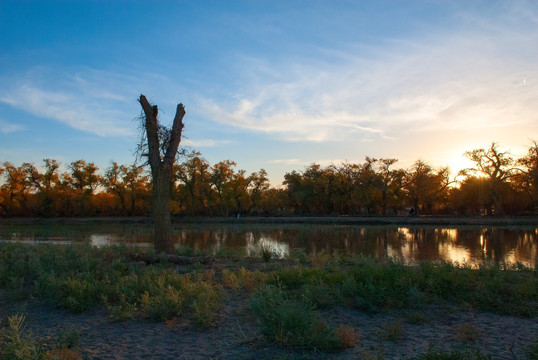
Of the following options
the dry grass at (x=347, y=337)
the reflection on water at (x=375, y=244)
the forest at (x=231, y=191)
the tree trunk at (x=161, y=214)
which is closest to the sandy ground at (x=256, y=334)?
the dry grass at (x=347, y=337)

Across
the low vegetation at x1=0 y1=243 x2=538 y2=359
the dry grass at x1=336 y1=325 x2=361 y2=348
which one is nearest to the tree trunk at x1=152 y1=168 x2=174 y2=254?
the low vegetation at x1=0 y1=243 x2=538 y2=359

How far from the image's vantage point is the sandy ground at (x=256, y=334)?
536 cm

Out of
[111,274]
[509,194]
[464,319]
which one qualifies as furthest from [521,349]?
[509,194]

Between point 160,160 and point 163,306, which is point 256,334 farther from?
point 160,160

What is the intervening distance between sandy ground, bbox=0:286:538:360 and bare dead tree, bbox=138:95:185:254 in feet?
21.8

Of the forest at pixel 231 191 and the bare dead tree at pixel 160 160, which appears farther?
the forest at pixel 231 191

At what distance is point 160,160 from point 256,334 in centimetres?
964

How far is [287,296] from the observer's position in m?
7.45

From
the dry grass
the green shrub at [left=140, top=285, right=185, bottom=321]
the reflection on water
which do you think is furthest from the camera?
the reflection on water

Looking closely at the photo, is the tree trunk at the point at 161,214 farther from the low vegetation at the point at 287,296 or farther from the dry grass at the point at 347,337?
the dry grass at the point at 347,337

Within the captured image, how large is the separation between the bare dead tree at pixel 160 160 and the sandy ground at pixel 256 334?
6.66 meters

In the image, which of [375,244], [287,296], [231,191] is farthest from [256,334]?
[231,191]

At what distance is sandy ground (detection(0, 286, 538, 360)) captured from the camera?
17.6ft

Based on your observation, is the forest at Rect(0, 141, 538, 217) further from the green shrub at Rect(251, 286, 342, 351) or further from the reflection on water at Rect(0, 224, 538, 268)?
the green shrub at Rect(251, 286, 342, 351)
